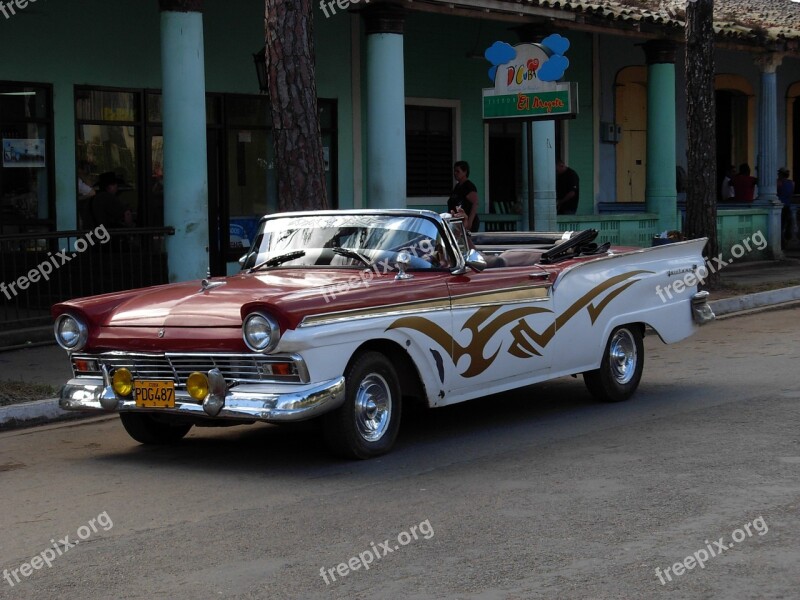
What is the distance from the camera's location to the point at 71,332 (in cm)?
766

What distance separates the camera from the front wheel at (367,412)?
23.6 ft

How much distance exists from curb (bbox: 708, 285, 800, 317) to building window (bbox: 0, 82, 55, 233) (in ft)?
28.4

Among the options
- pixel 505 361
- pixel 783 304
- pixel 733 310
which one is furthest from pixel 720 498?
pixel 783 304

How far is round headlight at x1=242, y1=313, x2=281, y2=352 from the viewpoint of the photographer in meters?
6.87

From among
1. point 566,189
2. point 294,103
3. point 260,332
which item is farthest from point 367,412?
point 566,189

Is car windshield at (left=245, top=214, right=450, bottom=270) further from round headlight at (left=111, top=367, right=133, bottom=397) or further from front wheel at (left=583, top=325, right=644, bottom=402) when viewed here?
front wheel at (left=583, top=325, right=644, bottom=402)

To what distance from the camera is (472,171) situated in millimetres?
20828

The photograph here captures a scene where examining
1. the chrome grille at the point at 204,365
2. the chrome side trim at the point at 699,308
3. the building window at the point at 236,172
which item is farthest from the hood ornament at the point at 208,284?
the building window at the point at 236,172

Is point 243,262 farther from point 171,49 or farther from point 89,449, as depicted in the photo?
point 171,49

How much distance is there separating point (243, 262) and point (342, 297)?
1710 millimetres

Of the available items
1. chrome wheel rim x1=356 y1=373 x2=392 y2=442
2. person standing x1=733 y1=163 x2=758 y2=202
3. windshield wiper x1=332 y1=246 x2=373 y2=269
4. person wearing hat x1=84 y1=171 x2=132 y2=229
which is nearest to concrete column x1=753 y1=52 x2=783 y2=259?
person standing x1=733 y1=163 x2=758 y2=202

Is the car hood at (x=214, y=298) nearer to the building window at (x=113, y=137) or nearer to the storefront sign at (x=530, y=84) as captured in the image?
the storefront sign at (x=530, y=84)

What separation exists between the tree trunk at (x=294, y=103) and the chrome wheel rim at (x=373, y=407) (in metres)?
4.66

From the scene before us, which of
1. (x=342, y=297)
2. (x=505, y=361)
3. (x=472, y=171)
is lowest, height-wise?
(x=505, y=361)
